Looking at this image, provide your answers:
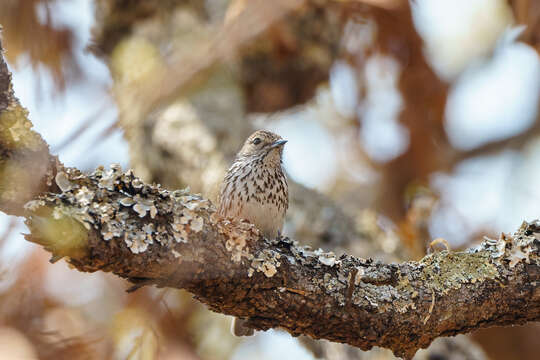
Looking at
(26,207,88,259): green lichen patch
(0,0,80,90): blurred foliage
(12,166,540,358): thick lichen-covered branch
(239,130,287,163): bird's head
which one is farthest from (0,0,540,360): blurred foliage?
(26,207,88,259): green lichen patch

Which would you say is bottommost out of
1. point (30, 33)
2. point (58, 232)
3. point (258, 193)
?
point (58, 232)

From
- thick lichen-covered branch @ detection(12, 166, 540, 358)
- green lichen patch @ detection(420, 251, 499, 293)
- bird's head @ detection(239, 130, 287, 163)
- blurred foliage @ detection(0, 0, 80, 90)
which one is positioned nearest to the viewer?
thick lichen-covered branch @ detection(12, 166, 540, 358)

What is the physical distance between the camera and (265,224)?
3.74m

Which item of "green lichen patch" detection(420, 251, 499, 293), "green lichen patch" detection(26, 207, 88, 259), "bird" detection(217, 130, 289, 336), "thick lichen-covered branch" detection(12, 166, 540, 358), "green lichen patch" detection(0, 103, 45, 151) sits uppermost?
"bird" detection(217, 130, 289, 336)

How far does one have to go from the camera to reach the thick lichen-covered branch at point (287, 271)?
1812 mm

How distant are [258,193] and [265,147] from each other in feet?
1.54

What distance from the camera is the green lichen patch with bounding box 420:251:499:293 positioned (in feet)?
7.98

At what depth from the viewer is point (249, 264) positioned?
7.14 ft

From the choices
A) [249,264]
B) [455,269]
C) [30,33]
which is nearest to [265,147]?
[30,33]

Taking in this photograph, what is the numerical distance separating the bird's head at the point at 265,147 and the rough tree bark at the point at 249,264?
1.69 metres

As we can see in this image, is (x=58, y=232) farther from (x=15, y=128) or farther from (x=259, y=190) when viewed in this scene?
(x=259, y=190)

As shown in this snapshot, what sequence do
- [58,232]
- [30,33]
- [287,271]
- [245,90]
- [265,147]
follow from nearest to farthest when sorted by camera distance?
[58,232] < [287,271] < [30,33] < [265,147] < [245,90]

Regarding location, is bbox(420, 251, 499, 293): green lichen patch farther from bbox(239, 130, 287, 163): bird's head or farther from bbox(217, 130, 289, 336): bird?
bbox(239, 130, 287, 163): bird's head

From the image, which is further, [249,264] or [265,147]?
[265,147]
